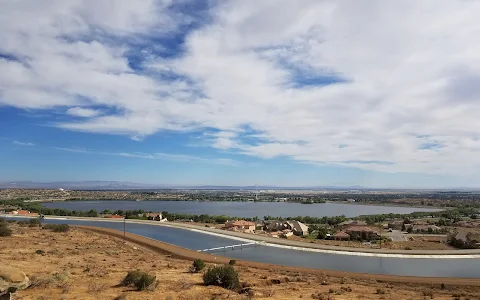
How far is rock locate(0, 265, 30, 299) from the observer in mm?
14688

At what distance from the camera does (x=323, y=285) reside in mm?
22812

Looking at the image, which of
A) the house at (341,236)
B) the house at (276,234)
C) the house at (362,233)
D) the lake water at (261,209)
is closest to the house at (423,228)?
the house at (362,233)

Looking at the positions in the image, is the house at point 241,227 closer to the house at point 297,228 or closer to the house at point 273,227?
the house at point 273,227

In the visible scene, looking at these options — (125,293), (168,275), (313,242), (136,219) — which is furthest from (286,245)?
(136,219)

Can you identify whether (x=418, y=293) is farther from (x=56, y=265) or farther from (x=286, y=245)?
(x=286, y=245)

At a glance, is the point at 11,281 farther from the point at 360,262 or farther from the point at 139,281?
the point at 360,262

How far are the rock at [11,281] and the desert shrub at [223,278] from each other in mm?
8808

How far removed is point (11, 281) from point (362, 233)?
50293mm

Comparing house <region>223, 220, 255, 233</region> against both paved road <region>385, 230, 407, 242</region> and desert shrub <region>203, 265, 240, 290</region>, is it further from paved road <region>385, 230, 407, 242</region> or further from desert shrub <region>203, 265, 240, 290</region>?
desert shrub <region>203, 265, 240, 290</region>

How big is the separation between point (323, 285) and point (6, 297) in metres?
17.4

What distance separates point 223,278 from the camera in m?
19.5

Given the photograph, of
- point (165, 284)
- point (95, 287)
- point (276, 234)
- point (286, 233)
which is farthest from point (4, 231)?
point (286, 233)

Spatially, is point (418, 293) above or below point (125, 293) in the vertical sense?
below

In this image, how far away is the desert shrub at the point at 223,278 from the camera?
19.2 metres
